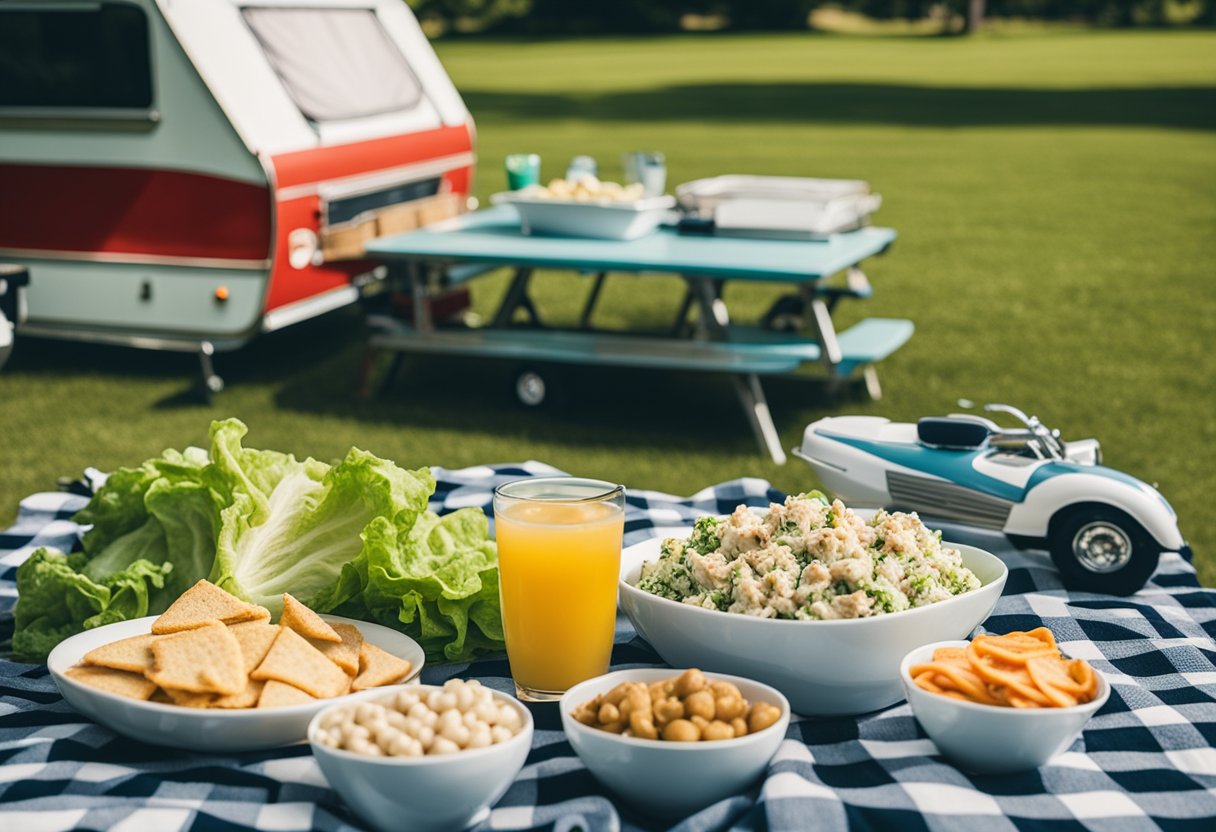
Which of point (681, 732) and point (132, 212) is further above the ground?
point (681, 732)

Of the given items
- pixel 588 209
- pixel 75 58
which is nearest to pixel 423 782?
pixel 588 209

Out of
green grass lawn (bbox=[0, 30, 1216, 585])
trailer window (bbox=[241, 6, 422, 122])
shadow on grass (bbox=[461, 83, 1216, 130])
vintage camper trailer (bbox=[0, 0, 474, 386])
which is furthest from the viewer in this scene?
shadow on grass (bbox=[461, 83, 1216, 130])

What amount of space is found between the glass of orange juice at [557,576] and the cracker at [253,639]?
30cm

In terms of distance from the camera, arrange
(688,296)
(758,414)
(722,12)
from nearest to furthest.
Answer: (758,414) → (688,296) → (722,12)

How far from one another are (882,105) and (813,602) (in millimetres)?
21548

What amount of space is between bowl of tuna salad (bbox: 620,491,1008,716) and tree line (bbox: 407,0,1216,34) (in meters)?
45.8

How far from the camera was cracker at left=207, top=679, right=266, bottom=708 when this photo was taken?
62.1 inches

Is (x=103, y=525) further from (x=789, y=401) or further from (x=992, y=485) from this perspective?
(x=789, y=401)

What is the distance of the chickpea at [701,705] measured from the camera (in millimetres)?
1495

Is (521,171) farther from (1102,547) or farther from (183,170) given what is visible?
(1102,547)

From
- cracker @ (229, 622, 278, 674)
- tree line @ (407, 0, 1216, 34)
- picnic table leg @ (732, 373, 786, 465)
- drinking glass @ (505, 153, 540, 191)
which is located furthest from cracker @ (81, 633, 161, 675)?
tree line @ (407, 0, 1216, 34)

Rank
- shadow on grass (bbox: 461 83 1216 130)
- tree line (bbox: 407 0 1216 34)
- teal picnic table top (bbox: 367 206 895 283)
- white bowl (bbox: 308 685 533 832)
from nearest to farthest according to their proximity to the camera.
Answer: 1. white bowl (bbox: 308 685 533 832)
2. teal picnic table top (bbox: 367 206 895 283)
3. shadow on grass (bbox: 461 83 1216 130)
4. tree line (bbox: 407 0 1216 34)

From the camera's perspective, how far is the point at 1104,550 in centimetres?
228

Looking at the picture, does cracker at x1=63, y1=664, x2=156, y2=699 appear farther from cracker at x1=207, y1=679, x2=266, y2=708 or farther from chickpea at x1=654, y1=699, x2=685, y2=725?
chickpea at x1=654, y1=699, x2=685, y2=725
